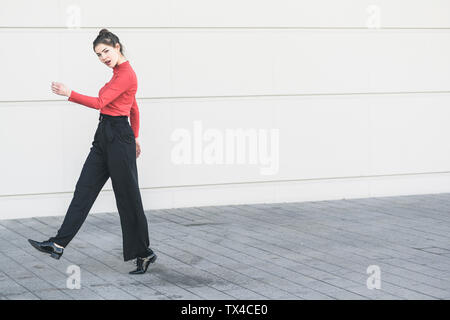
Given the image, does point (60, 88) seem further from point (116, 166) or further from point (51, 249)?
point (51, 249)

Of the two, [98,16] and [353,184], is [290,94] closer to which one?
[353,184]

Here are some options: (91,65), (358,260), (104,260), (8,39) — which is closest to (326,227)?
(358,260)

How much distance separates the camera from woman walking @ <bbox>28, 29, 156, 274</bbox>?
6926 millimetres

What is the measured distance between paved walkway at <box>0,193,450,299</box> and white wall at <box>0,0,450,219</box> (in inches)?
15.9

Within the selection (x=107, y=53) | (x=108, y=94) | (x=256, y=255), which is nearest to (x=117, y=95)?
(x=108, y=94)

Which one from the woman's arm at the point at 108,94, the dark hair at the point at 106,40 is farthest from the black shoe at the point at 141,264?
the dark hair at the point at 106,40

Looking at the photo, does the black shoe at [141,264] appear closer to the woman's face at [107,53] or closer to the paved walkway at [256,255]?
the paved walkway at [256,255]

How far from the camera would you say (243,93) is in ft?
34.6

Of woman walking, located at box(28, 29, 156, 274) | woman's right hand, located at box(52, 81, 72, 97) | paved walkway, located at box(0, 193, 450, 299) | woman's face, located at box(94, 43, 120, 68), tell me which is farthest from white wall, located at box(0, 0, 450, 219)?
woman's right hand, located at box(52, 81, 72, 97)

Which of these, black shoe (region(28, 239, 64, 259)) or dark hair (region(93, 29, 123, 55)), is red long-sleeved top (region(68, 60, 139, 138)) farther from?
black shoe (region(28, 239, 64, 259))

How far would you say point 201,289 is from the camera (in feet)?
21.4

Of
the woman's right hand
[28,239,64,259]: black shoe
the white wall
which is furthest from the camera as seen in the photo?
the white wall

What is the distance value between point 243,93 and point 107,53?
12.5 ft

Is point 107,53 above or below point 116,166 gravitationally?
above
